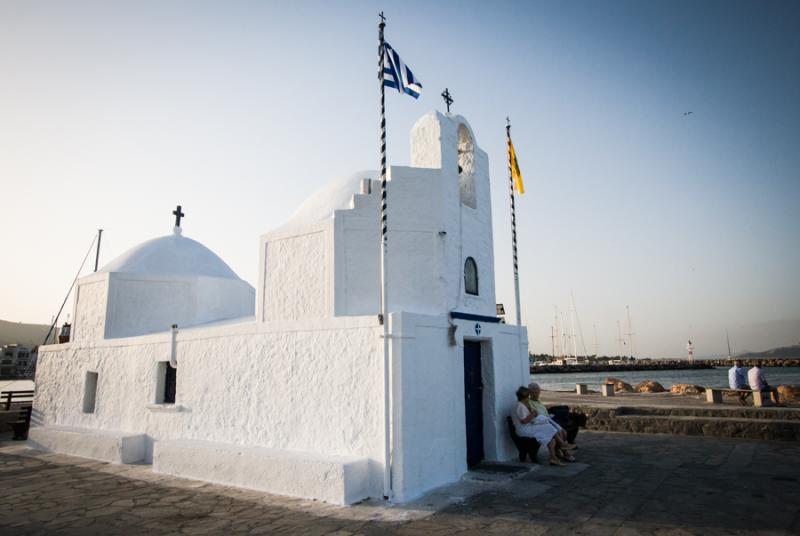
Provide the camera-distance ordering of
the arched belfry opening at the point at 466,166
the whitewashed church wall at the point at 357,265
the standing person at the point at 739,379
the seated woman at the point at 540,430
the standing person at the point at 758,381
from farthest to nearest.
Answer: the standing person at the point at 739,379 → the standing person at the point at 758,381 → the arched belfry opening at the point at 466,166 → the whitewashed church wall at the point at 357,265 → the seated woman at the point at 540,430

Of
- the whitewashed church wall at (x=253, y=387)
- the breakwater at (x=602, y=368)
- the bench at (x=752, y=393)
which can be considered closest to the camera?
the whitewashed church wall at (x=253, y=387)

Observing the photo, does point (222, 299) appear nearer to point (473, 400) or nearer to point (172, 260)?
point (172, 260)

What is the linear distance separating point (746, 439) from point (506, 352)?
6089 mm

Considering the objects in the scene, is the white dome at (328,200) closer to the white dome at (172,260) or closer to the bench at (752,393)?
the white dome at (172,260)

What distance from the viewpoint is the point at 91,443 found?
37.6ft

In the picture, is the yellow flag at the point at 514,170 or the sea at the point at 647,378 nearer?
the yellow flag at the point at 514,170

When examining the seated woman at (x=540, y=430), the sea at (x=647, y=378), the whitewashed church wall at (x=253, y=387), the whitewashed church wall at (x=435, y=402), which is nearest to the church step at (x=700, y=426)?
the seated woman at (x=540, y=430)

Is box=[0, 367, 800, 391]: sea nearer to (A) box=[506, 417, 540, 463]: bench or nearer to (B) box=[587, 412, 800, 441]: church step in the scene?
(B) box=[587, 412, 800, 441]: church step

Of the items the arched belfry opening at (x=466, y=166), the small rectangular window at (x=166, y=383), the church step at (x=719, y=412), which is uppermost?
the arched belfry opening at (x=466, y=166)

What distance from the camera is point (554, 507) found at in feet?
21.3

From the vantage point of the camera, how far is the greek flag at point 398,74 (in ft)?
27.8

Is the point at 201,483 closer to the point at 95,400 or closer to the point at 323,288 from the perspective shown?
the point at 323,288

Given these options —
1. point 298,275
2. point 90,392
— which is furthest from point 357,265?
point 90,392

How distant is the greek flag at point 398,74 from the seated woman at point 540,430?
246 inches
